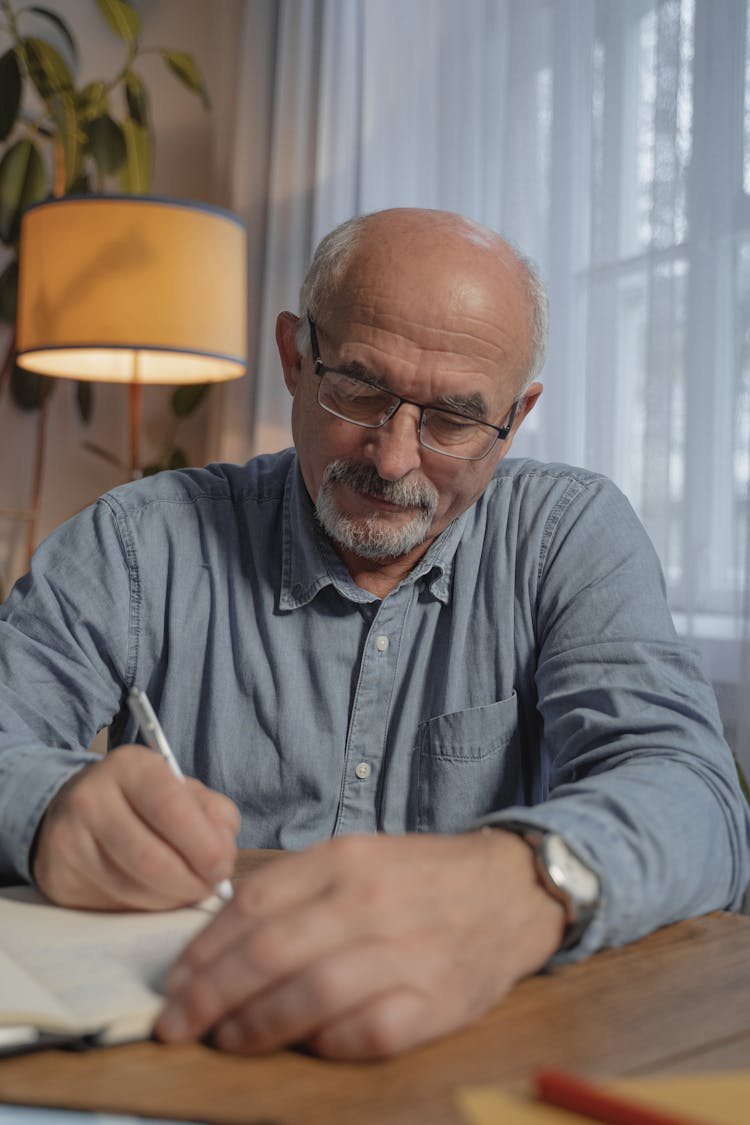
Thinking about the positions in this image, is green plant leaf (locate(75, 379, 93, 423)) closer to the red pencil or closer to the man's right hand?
the man's right hand

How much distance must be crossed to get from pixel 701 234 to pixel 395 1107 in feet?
6.16

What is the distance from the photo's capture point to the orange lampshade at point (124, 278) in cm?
258

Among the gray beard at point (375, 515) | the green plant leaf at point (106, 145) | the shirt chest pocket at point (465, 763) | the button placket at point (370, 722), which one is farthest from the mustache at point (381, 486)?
the green plant leaf at point (106, 145)

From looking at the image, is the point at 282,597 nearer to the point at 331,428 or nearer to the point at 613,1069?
the point at 331,428

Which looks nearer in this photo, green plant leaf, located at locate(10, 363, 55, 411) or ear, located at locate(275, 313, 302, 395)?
ear, located at locate(275, 313, 302, 395)

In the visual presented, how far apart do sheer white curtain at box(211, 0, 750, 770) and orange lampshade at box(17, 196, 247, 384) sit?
2.04 feet

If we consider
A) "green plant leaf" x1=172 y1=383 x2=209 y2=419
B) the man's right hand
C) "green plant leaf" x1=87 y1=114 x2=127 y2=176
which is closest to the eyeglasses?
the man's right hand

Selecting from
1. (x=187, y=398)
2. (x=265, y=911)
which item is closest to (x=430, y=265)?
(x=265, y=911)

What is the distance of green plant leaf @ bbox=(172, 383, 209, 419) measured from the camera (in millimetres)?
3574

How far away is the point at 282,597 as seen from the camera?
1.38 meters

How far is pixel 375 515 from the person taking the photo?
1316 mm

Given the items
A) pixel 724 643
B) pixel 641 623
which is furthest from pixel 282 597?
pixel 724 643

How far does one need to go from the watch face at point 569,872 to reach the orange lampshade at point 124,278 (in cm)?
200

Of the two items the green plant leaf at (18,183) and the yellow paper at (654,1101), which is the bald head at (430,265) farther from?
the green plant leaf at (18,183)
